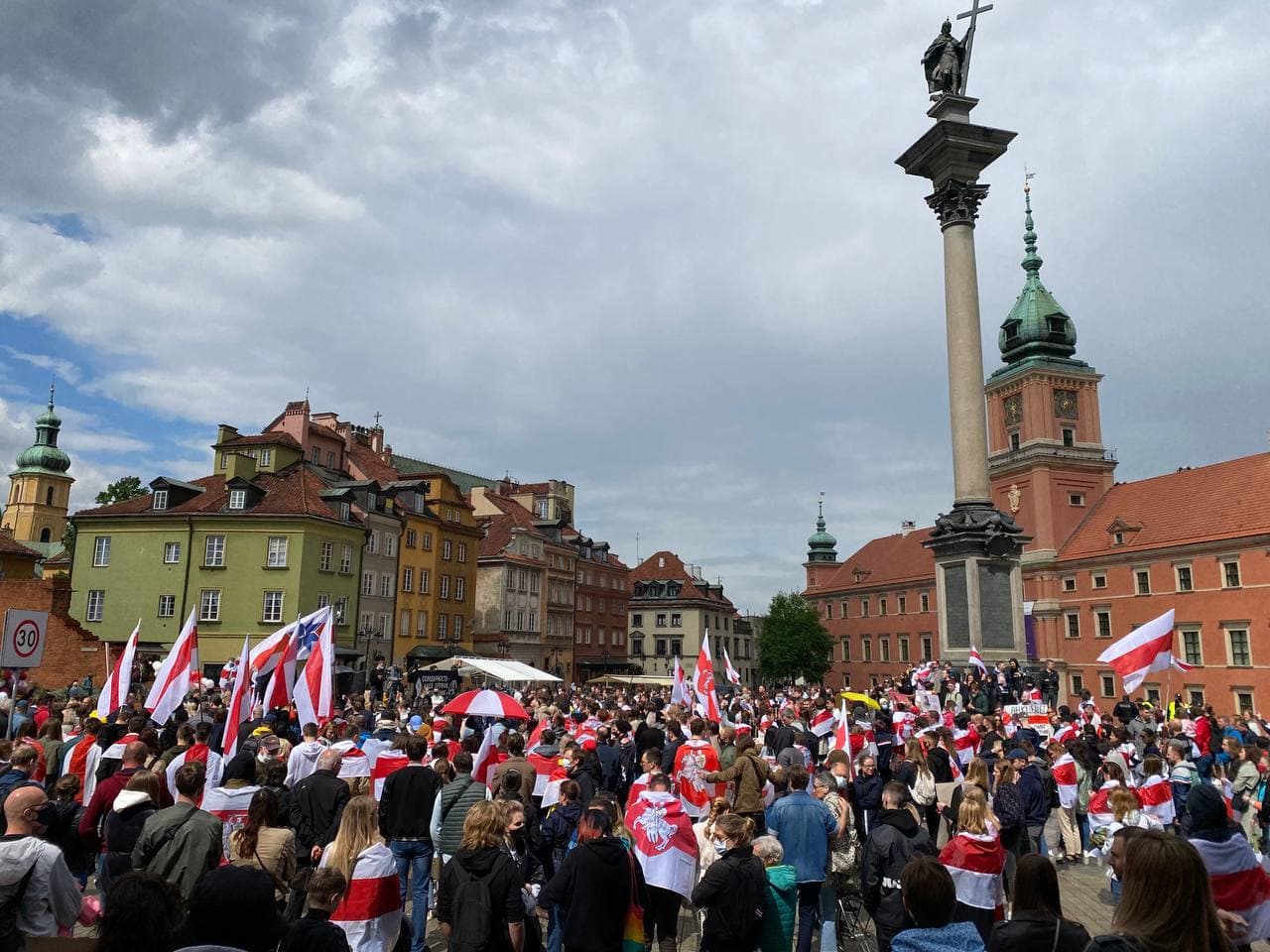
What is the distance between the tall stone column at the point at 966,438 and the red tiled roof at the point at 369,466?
4283cm

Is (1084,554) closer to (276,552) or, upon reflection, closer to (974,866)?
(276,552)

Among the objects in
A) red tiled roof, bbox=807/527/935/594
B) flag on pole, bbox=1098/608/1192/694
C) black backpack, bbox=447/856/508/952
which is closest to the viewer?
black backpack, bbox=447/856/508/952

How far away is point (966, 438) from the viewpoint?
28234mm

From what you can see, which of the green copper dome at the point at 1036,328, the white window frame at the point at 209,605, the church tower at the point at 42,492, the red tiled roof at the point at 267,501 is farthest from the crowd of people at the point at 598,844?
the church tower at the point at 42,492

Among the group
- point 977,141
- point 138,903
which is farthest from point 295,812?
point 977,141

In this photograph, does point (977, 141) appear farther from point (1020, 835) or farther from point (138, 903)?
point (138, 903)

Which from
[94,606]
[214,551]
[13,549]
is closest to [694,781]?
[214,551]

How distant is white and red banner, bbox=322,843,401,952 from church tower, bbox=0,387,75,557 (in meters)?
131

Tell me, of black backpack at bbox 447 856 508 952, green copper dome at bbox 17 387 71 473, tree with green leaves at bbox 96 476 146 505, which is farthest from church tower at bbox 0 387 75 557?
black backpack at bbox 447 856 508 952

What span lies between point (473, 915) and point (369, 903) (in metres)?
0.80

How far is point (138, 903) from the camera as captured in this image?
3881mm

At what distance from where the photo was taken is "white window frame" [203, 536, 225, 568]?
4659 centimetres

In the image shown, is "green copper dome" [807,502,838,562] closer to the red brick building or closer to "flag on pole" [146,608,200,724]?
A: the red brick building

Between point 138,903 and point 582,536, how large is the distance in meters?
80.7
